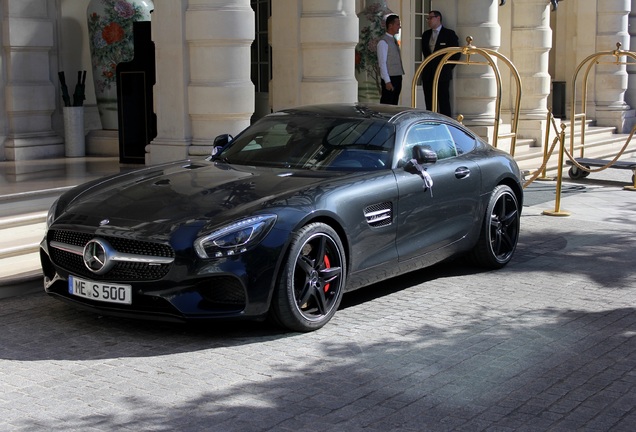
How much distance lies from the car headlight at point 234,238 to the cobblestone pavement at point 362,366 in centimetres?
62

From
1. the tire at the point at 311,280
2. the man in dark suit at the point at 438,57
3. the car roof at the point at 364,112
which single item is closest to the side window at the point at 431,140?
the car roof at the point at 364,112

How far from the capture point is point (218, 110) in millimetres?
12148

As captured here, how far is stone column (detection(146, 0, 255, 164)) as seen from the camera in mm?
11969

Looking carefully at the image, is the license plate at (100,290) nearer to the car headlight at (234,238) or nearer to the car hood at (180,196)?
the car hood at (180,196)

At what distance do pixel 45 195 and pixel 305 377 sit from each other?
5.44 m

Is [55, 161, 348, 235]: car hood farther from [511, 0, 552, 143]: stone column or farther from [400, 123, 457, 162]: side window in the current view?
[511, 0, 552, 143]: stone column

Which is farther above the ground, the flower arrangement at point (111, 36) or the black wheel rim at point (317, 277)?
the flower arrangement at point (111, 36)

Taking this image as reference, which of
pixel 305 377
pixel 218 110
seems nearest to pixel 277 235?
pixel 305 377

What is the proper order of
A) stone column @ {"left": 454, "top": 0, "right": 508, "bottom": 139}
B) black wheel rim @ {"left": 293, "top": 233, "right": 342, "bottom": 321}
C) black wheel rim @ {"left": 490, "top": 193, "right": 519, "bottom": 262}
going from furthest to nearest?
stone column @ {"left": 454, "top": 0, "right": 508, "bottom": 139} → black wheel rim @ {"left": 490, "top": 193, "right": 519, "bottom": 262} → black wheel rim @ {"left": 293, "top": 233, "right": 342, "bottom": 321}

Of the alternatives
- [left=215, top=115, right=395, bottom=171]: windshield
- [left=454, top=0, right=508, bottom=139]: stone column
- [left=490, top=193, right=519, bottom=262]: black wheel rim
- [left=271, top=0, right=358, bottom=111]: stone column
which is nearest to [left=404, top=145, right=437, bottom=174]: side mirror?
[left=215, top=115, right=395, bottom=171]: windshield

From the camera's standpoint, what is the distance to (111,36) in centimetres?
1517

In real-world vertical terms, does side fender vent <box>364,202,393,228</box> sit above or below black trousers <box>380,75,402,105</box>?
below

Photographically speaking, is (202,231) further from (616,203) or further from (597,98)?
(597,98)

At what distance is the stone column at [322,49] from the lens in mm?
13695
